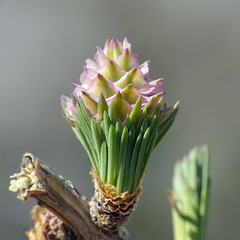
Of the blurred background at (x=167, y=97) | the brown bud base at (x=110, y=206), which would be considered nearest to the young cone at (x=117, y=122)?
the brown bud base at (x=110, y=206)

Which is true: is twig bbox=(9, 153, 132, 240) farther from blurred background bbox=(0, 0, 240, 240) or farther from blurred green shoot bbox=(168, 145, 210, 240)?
blurred background bbox=(0, 0, 240, 240)

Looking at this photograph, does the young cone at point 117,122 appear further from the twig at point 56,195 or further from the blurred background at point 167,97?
the blurred background at point 167,97

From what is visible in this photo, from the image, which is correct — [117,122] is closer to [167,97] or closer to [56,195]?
[56,195]

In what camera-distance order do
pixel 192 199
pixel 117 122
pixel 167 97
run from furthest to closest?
pixel 167 97 → pixel 192 199 → pixel 117 122

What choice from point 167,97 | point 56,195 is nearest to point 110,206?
point 56,195

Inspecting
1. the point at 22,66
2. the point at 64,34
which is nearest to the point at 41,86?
the point at 22,66

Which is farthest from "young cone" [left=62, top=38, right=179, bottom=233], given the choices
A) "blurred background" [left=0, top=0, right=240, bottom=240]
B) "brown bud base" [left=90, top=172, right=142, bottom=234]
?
"blurred background" [left=0, top=0, right=240, bottom=240]

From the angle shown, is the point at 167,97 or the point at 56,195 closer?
the point at 56,195
